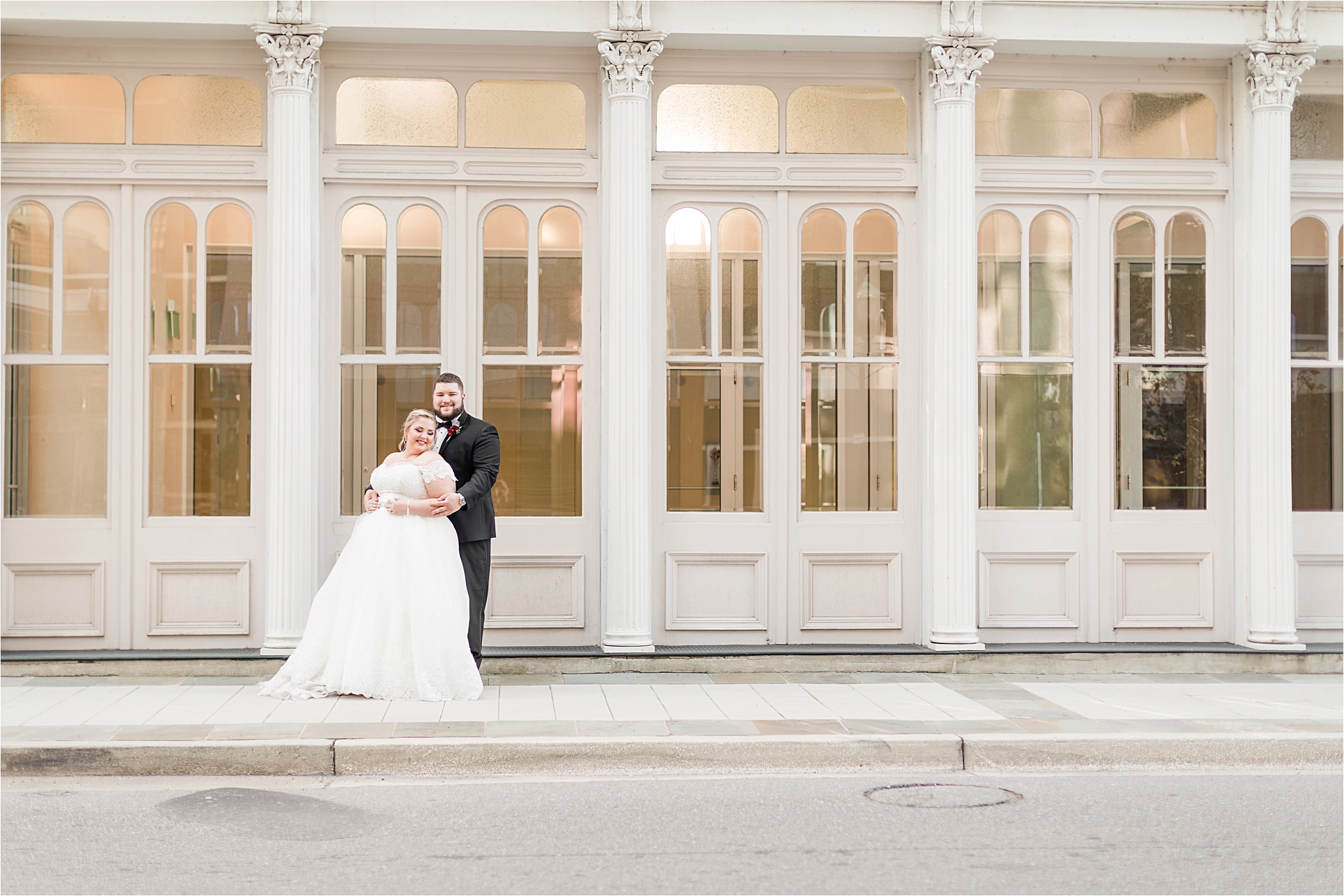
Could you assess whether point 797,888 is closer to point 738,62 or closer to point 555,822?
point 555,822

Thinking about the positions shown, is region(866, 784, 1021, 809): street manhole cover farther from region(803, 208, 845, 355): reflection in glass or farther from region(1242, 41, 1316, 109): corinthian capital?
region(1242, 41, 1316, 109): corinthian capital

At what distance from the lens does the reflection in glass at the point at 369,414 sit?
31.3 feet

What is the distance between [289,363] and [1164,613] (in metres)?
6.59

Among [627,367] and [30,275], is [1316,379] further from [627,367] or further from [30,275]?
[30,275]

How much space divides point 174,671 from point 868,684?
4.73 m

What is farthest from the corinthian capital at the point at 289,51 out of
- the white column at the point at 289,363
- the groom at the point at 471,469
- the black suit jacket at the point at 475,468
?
the black suit jacket at the point at 475,468

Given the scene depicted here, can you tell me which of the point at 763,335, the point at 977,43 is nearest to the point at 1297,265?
the point at 977,43

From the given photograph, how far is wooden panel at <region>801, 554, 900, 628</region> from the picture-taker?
9.75 metres

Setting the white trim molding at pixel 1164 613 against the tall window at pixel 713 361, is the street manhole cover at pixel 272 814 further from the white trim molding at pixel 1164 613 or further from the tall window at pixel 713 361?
the white trim molding at pixel 1164 613

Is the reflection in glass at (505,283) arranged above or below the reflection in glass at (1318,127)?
below

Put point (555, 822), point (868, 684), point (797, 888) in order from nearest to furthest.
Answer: point (797, 888), point (555, 822), point (868, 684)

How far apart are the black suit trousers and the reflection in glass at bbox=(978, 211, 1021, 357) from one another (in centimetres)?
398

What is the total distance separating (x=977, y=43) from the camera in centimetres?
938

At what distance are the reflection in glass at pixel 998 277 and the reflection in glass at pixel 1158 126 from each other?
3.05 ft
